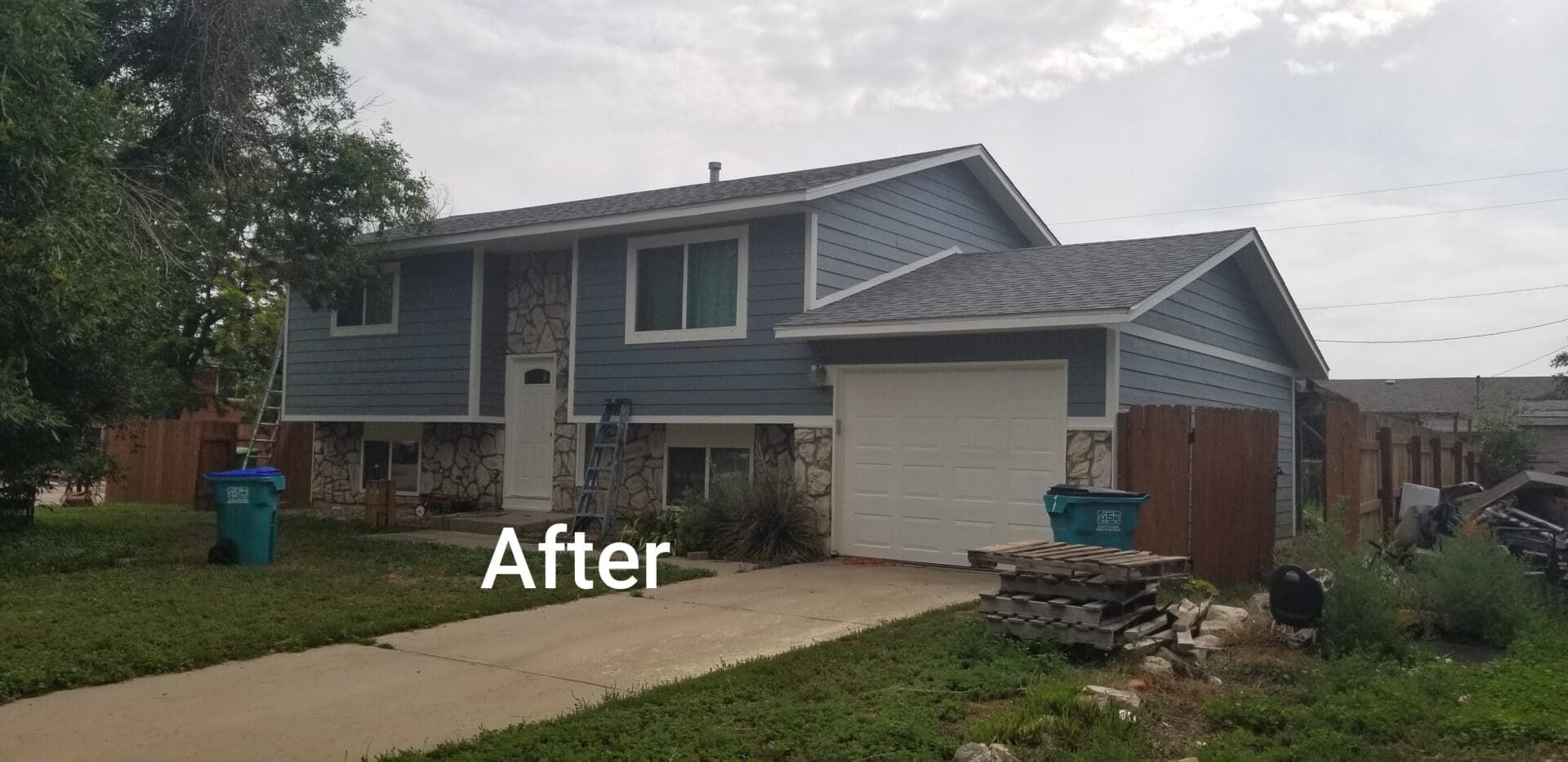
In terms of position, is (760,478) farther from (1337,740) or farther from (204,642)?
(1337,740)

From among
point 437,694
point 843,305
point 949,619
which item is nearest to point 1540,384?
point 843,305

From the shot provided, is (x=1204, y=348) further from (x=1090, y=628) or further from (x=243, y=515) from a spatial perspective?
(x=243, y=515)

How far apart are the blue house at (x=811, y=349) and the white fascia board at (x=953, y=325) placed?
3cm

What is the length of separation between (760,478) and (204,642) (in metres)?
6.47

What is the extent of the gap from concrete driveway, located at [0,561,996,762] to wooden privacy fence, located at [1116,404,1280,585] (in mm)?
1987

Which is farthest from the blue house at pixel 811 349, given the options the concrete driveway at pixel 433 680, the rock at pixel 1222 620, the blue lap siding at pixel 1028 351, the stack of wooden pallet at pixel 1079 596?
the stack of wooden pallet at pixel 1079 596

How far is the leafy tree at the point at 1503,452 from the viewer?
2264cm

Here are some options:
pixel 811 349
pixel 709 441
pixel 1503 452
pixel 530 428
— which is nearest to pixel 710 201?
pixel 811 349

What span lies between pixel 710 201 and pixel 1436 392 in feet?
121

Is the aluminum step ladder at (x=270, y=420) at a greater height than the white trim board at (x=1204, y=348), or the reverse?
the white trim board at (x=1204, y=348)

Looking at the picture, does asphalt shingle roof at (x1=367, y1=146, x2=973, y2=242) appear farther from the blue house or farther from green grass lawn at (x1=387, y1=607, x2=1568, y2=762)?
green grass lawn at (x1=387, y1=607, x2=1568, y2=762)

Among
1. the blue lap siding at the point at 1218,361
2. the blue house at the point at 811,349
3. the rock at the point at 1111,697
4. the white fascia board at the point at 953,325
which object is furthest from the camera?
the blue lap siding at the point at 1218,361

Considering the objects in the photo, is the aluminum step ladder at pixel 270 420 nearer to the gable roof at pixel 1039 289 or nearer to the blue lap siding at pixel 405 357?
the blue lap siding at pixel 405 357

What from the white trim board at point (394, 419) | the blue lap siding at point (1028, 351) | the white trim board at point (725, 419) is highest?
the blue lap siding at point (1028, 351)
